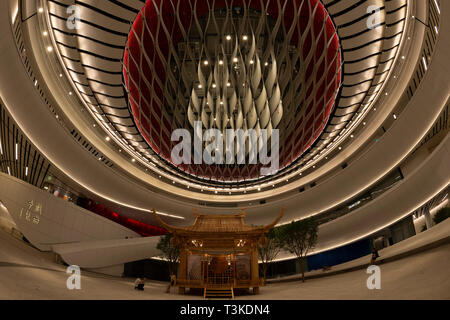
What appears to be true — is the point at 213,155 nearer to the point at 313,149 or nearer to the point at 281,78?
the point at 313,149

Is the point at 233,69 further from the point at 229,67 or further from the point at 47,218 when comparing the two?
the point at 47,218

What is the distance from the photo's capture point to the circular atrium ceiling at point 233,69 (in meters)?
18.6

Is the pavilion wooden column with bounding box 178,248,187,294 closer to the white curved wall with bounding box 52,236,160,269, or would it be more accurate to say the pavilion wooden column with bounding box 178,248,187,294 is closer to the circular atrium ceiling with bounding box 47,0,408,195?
the white curved wall with bounding box 52,236,160,269

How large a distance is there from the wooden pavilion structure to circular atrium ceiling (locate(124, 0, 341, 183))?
1243 centimetres

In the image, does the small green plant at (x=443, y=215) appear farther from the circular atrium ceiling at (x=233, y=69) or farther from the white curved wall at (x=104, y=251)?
the white curved wall at (x=104, y=251)

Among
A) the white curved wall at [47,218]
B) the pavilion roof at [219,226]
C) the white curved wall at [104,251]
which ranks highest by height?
the white curved wall at [47,218]

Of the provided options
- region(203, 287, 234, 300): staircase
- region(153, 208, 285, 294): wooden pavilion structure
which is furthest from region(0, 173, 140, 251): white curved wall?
region(203, 287, 234, 300): staircase

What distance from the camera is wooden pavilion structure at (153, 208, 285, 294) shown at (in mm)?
14906

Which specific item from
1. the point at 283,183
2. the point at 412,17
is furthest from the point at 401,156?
the point at 283,183

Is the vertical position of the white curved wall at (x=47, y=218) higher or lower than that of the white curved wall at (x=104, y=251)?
higher

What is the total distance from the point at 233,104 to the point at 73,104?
43.9ft

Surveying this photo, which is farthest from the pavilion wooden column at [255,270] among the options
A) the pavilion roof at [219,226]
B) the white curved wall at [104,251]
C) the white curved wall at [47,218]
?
the white curved wall at [47,218]

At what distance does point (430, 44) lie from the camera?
1587 centimetres

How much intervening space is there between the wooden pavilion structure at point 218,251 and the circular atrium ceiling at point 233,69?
12431 mm
